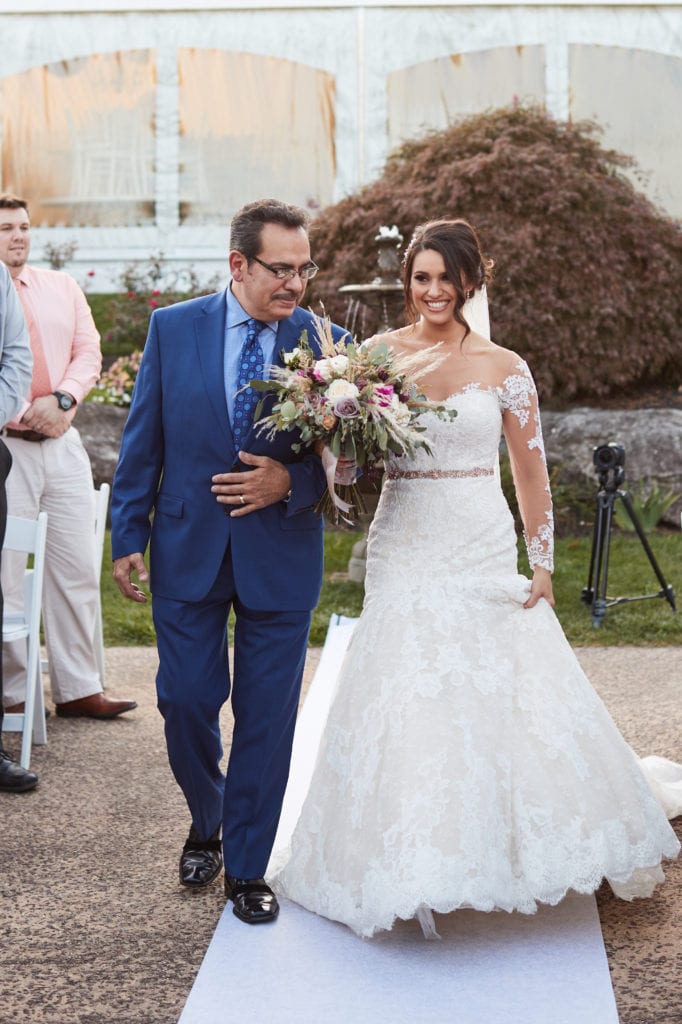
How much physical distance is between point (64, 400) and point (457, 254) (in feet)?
9.18

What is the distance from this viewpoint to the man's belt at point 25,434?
6562mm

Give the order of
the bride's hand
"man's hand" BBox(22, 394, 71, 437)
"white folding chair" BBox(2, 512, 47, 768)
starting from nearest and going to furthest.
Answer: the bride's hand
"white folding chair" BBox(2, 512, 47, 768)
"man's hand" BBox(22, 394, 71, 437)

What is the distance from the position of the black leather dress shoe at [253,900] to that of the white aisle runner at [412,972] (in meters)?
0.03

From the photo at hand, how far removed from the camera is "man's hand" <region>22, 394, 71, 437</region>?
6.51 meters

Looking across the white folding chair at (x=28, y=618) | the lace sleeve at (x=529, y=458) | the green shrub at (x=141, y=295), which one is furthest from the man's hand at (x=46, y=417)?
the green shrub at (x=141, y=295)

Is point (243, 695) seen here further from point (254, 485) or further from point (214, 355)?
point (214, 355)

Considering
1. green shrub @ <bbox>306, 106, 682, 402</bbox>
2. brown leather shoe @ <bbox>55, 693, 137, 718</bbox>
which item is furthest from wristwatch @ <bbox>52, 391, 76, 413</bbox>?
green shrub @ <bbox>306, 106, 682, 402</bbox>

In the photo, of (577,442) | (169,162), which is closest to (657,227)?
(577,442)

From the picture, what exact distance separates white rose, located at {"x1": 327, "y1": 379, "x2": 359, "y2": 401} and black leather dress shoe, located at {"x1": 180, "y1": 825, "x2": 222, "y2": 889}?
1.54 meters

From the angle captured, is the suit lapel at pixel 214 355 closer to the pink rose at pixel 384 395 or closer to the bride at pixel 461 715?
the pink rose at pixel 384 395

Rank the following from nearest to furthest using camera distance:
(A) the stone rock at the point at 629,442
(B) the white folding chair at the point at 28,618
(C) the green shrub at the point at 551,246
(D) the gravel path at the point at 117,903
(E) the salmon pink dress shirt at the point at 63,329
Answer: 1. (D) the gravel path at the point at 117,903
2. (B) the white folding chair at the point at 28,618
3. (E) the salmon pink dress shirt at the point at 63,329
4. (A) the stone rock at the point at 629,442
5. (C) the green shrub at the point at 551,246

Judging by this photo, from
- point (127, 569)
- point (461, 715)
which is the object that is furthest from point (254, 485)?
point (461, 715)

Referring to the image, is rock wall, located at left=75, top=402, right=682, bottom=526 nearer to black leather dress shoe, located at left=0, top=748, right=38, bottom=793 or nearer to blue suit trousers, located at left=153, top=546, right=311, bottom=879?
black leather dress shoe, located at left=0, top=748, right=38, bottom=793

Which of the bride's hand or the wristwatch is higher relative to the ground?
the wristwatch
